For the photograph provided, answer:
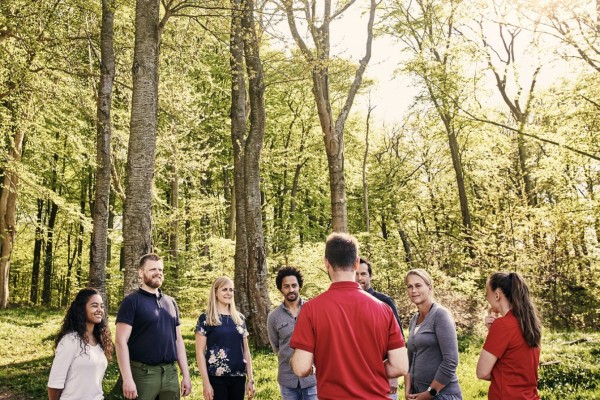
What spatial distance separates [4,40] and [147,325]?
12247 millimetres

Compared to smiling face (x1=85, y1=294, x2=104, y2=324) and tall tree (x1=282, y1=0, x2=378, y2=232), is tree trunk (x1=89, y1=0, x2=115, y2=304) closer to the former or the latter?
tall tree (x1=282, y1=0, x2=378, y2=232)

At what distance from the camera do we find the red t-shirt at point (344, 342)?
3209 mm

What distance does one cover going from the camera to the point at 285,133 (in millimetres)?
32562

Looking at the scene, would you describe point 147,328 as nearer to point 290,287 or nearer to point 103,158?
point 290,287

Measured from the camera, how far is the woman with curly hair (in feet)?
14.7

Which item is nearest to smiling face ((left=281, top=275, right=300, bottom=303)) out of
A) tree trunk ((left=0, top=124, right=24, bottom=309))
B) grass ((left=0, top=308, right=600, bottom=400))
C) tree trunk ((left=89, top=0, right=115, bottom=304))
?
grass ((left=0, top=308, right=600, bottom=400))

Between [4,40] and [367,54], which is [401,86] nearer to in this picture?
[367,54]

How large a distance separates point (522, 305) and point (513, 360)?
1.37ft

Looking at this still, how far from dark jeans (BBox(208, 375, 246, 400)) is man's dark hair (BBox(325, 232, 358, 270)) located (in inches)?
117

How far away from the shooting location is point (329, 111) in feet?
43.2

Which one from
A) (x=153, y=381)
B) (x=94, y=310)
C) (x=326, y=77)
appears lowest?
(x=153, y=381)

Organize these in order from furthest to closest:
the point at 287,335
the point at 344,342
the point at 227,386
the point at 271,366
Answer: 1. the point at 271,366
2. the point at 227,386
3. the point at 287,335
4. the point at 344,342

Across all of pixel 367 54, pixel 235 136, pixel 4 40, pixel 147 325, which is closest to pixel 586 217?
pixel 367 54

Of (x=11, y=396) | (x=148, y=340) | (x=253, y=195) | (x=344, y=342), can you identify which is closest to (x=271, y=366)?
(x=253, y=195)
